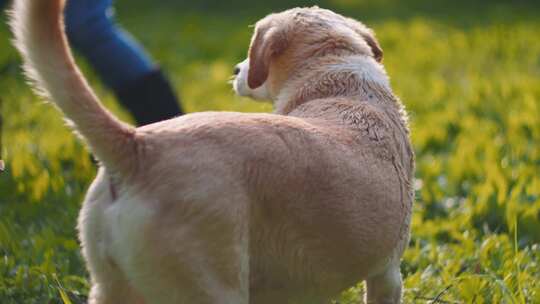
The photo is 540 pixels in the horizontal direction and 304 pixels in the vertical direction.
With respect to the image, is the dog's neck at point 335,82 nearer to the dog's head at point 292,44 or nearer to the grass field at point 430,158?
the dog's head at point 292,44

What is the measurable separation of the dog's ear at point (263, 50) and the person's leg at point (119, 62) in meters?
1.02

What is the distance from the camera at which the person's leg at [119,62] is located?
164 inches

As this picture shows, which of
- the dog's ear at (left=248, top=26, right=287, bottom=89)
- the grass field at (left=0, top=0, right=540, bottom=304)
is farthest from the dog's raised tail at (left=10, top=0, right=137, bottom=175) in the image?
the dog's ear at (left=248, top=26, right=287, bottom=89)

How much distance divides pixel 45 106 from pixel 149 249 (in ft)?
16.8

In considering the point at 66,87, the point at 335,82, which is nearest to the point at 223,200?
the point at 66,87

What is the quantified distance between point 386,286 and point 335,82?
31.1 inches

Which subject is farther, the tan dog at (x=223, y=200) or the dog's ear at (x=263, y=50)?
the dog's ear at (x=263, y=50)

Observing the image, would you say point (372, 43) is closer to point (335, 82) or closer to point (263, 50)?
point (335, 82)

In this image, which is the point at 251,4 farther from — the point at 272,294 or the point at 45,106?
the point at 272,294

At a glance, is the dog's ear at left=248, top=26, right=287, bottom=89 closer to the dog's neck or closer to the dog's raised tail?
the dog's neck

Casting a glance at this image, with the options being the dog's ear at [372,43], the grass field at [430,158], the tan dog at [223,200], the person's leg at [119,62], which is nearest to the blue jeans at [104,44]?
the person's leg at [119,62]

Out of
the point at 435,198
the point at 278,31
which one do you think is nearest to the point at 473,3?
the point at 435,198

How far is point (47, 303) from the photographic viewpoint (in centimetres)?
311

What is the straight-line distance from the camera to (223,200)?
2.29m
